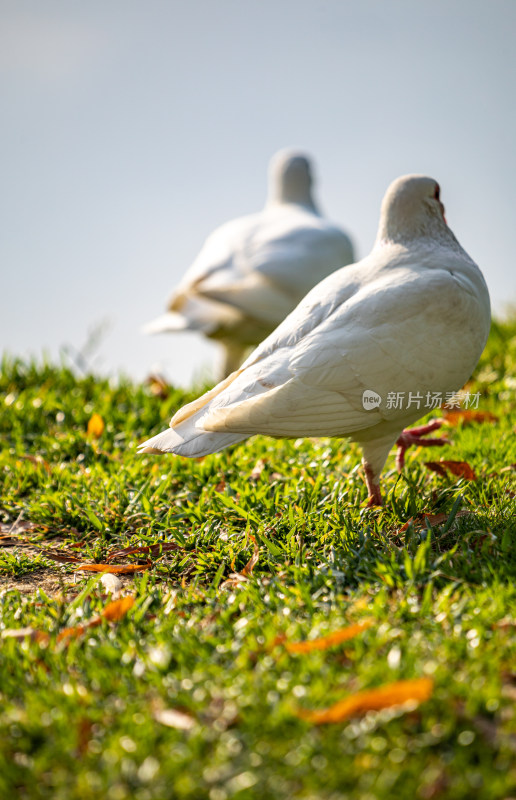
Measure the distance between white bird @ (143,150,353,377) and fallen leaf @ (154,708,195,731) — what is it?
4005 millimetres

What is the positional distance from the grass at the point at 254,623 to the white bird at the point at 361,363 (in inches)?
17.0

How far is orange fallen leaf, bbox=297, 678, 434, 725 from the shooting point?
1.63 meters

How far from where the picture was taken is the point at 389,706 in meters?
1.65

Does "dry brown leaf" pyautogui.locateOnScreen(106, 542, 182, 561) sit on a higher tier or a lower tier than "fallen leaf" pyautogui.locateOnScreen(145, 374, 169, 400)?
higher

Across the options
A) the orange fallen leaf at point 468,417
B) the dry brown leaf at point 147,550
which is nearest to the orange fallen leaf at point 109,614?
the dry brown leaf at point 147,550

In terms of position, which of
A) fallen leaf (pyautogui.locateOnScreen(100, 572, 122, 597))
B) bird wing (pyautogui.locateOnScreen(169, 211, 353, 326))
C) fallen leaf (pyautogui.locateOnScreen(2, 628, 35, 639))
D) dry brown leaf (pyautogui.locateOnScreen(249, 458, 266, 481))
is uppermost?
bird wing (pyautogui.locateOnScreen(169, 211, 353, 326))

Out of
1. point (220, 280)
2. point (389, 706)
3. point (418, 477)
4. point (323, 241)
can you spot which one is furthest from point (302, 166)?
point (389, 706)

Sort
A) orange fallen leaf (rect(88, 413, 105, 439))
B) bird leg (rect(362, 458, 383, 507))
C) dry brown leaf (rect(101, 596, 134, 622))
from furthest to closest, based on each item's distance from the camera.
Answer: orange fallen leaf (rect(88, 413, 105, 439)) < bird leg (rect(362, 458, 383, 507)) < dry brown leaf (rect(101, 596, 134, 622))

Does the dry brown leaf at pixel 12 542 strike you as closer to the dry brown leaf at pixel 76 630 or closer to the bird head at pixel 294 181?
the dry brown leaf at pixel 76 630

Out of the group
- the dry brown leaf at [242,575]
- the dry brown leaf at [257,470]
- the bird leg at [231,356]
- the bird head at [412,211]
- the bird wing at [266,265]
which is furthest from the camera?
the bird leg at [231,356]

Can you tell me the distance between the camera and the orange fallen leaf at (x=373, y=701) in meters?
1.63

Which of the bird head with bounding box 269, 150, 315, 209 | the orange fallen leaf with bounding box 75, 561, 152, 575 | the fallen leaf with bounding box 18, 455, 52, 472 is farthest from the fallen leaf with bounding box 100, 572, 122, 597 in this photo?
the bird head with bounding box 269, 150, 315, 209

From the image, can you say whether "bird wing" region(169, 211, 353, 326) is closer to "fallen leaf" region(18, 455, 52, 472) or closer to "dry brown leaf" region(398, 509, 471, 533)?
"fallen leaf" region(18, 455, 52, 472)

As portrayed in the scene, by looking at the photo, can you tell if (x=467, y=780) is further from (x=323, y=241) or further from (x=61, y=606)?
(x=323, y=241)
